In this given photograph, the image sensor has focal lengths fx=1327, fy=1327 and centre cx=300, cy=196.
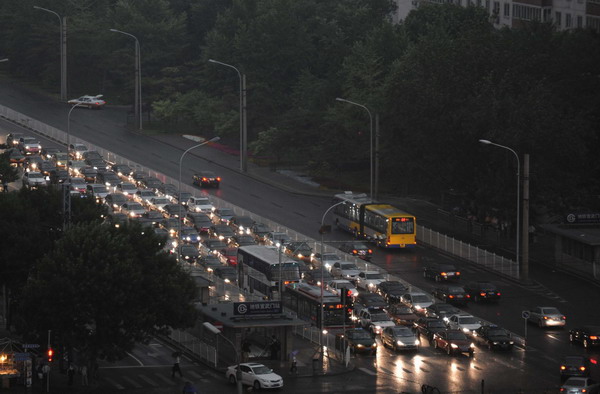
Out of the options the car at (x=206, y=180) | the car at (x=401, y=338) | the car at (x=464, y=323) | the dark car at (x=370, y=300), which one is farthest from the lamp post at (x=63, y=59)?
the car at (x=401, y=338)

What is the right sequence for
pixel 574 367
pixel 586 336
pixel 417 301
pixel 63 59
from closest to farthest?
1. pixel 574 367
2. pixel 586 336
3. pixel 417 301
4. pixel 63 59

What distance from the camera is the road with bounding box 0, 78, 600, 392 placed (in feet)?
218

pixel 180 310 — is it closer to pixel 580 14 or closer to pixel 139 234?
pixel 139 234

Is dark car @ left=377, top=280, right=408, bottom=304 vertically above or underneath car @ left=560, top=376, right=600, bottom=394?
underneath

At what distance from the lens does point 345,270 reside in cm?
8950

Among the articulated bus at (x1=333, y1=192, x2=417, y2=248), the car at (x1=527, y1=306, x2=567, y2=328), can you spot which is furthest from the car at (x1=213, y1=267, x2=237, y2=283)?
the car at (x1=527, y1=306, x2=567, y2=328)

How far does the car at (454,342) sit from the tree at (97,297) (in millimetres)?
14626

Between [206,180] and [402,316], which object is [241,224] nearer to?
[206,180]

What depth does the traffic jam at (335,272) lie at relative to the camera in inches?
2886

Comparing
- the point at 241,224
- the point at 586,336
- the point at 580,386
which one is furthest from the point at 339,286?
the point at 580,386

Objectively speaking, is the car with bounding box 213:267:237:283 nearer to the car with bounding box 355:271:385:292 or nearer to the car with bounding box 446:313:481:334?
the car with bounding box 355:271:385:292

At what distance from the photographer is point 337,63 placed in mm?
143000

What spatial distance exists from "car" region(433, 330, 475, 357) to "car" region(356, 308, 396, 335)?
382cm

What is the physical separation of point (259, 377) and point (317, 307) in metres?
13.4
